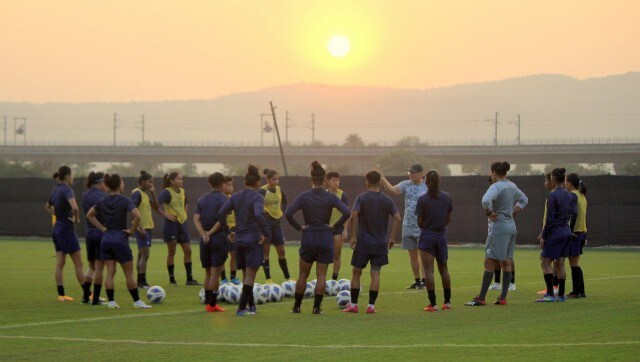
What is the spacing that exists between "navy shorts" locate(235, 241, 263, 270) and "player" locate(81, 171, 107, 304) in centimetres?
269

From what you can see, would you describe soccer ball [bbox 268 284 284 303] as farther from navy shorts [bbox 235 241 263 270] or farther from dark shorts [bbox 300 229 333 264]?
dark shorts [bbox 300 229 333 264]

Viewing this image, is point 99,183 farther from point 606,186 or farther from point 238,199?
point 606,186

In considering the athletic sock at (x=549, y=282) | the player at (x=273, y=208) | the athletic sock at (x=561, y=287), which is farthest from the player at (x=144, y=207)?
the athletic sock at (x=561, y=287)

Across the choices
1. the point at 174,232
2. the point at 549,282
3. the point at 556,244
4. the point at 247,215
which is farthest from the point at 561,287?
the point at 174,232

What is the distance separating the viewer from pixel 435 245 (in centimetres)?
1667

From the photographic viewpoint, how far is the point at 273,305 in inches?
693

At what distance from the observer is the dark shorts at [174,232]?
21750mm

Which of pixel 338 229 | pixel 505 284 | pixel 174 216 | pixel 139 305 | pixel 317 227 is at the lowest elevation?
pixel 139 305

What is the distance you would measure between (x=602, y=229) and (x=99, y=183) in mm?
24432

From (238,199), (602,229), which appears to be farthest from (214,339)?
(602,229)

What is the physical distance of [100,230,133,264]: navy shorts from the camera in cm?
1698

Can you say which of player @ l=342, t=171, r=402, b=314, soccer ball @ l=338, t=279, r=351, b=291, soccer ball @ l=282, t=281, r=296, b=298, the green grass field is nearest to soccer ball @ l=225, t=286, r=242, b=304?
the green grass field

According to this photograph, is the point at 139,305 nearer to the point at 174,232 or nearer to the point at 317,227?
the point at 317,227

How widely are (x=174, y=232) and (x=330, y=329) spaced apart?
8.07 metres
